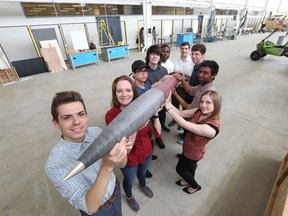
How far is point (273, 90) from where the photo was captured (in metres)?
4.82

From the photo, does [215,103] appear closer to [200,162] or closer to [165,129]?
[200,162]

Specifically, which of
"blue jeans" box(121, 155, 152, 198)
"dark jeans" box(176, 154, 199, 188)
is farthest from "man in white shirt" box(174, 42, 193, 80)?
"blue jeans" box(121, 155, 152, 198)

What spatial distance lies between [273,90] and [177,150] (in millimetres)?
4334

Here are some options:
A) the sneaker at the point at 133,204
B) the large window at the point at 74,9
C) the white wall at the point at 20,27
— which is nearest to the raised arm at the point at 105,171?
the sneaker at the point at 133,204

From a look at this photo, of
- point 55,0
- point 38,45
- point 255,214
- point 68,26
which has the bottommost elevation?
point 255,214

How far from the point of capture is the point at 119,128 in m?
0.75

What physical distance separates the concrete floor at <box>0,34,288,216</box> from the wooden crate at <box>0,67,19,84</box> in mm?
1115

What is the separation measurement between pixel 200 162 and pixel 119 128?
214cm

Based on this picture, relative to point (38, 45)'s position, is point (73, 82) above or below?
below

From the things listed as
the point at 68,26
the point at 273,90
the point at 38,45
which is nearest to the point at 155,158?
the point at 273,90

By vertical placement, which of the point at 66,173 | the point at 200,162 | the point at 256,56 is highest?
the point at 66,173

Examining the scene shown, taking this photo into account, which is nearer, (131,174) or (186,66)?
(131,174)

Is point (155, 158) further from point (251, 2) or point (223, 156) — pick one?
point (251, 2)

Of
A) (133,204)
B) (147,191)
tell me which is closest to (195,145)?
(147,191)
